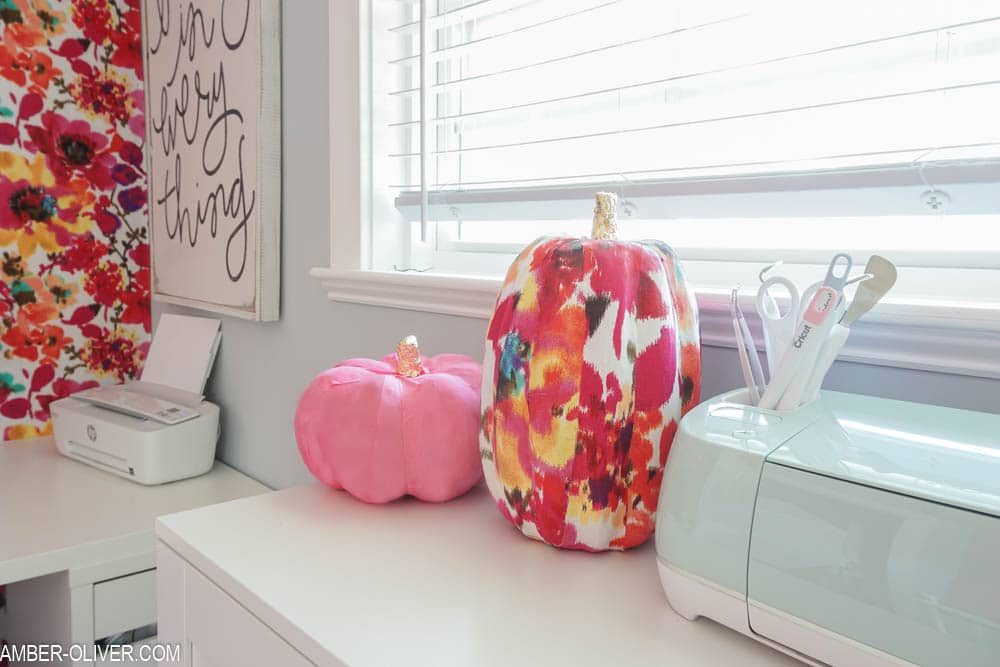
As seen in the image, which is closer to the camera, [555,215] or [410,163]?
[555,215]

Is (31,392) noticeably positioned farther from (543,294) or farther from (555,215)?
(543,294)

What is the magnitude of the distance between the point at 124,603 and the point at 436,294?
2.40 ft

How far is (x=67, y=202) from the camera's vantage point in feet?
5.57

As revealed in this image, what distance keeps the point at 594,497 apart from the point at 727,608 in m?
0.15

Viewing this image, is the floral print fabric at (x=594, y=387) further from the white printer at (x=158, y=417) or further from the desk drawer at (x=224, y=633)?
the white printer at (x=158, y=417)

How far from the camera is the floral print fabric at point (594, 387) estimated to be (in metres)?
0.62

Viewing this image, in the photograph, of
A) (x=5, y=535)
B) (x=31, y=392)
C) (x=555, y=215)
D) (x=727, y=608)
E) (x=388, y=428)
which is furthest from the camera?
(x=31, y=392)

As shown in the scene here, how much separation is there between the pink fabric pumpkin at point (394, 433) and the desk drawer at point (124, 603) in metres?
0.62

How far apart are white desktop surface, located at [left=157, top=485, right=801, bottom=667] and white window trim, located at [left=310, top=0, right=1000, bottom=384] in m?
0.27

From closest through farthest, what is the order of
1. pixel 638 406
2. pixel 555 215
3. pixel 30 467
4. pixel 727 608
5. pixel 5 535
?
pixel 727 608, pixel 638 406, pixel 555 215, pixel 5 535, pixel 30 467

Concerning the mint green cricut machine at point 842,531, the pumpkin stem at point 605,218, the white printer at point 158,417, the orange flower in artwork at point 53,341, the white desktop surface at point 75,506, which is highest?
the pumpkin stem at point 605,218

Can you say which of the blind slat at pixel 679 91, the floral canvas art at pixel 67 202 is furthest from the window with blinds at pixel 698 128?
the floral canvas art at pixel 67 202

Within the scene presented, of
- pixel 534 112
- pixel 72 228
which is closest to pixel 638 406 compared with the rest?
pixel 534 112

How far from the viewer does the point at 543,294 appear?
65cm
